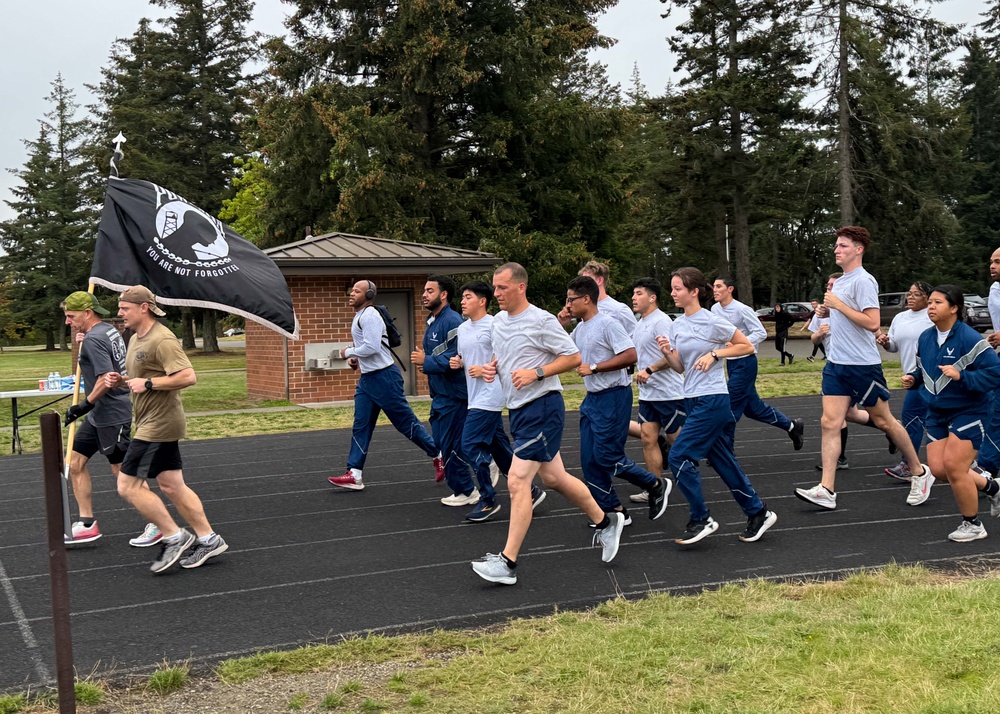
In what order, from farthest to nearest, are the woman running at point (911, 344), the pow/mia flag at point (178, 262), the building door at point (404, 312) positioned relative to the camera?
the building door at point (404, 312) → the woman running at point (911, 344) → the pow/mia flag at point (178, 262)

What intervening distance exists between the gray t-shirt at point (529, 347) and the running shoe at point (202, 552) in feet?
7.78

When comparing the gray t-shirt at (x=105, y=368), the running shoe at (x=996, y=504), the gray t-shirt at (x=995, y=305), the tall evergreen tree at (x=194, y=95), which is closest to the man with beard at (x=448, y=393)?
the gray t-shirt at (x=105, y=368)

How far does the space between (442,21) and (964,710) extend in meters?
31.0

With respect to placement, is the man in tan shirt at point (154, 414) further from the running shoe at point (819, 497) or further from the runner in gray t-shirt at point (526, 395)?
the running shoe at point (819, 497)

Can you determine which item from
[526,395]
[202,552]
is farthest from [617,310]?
[202,552]

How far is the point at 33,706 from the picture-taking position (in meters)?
4.38

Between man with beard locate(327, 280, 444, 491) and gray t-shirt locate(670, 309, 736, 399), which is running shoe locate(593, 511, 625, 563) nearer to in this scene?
gray t-shirt locate(670, 309, 736, 399)

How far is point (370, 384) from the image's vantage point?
960 cm

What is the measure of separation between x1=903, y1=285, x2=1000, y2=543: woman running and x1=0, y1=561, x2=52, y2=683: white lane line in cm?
592

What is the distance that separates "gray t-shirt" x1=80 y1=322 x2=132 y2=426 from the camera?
7320 mm

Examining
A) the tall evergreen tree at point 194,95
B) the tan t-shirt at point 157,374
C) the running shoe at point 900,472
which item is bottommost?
the running shoe at point 900,472

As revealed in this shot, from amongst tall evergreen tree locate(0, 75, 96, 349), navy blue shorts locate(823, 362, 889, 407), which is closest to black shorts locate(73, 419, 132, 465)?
navy blue shorts locate(823, 362, 889, 407)

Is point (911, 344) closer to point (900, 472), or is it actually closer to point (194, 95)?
point (900, 472)

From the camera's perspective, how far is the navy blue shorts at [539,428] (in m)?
6.22
